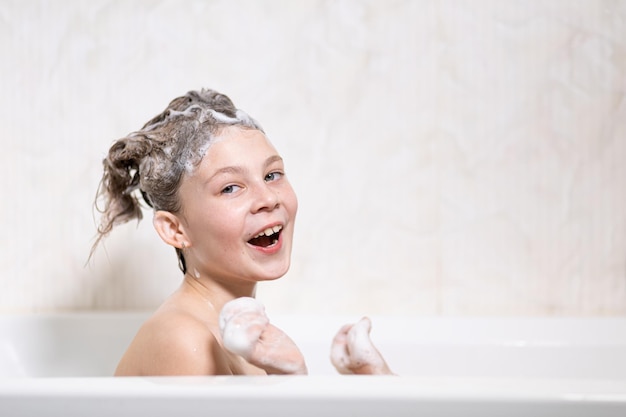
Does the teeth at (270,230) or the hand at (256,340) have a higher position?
the teeth at (270,230)

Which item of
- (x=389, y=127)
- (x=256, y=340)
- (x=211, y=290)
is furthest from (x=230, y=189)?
(x=389, y=127)

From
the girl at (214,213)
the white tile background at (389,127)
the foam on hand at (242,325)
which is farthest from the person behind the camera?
the white tile background at (389,127)

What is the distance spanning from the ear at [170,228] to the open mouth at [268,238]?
4.0 inches

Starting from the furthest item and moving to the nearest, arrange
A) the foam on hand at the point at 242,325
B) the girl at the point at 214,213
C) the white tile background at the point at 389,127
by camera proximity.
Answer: the white tile background at the point at 389,127 → the girl at the point at 214,213 → the foam on hand at the point at 242,325

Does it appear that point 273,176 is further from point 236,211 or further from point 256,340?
point 256,340

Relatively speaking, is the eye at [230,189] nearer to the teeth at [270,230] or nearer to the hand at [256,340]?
the teeth at [270,230]

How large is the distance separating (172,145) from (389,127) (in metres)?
0.62

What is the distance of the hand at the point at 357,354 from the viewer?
3.29 ft

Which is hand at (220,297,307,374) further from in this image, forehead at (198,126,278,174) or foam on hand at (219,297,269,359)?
forehead at (198,126,278,174)

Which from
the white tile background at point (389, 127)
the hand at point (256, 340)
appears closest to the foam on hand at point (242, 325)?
the hand at point (256, 340)

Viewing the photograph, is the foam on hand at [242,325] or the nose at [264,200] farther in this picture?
the nose at [264,200]

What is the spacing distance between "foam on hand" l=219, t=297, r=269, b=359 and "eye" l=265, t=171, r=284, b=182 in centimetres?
23

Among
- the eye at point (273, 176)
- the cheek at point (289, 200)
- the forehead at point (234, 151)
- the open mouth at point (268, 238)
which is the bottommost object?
the open mouth at point (268, 238)

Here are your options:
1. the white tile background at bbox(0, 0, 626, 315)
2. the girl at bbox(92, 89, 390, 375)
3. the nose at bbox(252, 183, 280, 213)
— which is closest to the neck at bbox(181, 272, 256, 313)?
the girl at bbox(92, 89, 390, 375)
